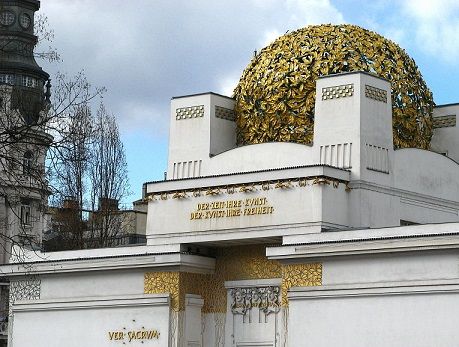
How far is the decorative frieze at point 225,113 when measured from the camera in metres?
29.9

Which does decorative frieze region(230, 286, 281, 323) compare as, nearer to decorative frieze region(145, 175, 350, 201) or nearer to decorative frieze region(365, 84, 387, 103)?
decorative frieze region(145, 175, 350, 201)

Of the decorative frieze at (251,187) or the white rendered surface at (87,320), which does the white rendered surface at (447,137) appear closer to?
the decorative frieze at (251,187)

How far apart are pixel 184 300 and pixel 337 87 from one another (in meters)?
5.21

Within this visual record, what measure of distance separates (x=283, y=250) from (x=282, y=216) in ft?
2.64

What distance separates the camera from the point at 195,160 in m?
29.8

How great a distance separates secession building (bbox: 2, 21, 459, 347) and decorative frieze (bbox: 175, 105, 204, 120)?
0.03 metres

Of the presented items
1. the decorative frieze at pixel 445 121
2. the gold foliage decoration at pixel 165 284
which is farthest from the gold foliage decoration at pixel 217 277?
the decorative frieze at pixel 445 121

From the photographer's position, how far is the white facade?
81.9ft

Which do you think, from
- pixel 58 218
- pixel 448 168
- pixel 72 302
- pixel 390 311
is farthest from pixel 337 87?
pixel 58 218

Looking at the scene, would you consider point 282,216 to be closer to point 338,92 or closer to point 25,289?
point 338,92

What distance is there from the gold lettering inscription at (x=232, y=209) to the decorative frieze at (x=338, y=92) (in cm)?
244

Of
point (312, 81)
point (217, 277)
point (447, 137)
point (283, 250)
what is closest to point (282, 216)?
point (283, 250)

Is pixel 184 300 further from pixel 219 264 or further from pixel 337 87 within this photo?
pixel 337 87

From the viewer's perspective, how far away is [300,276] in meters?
26.4
